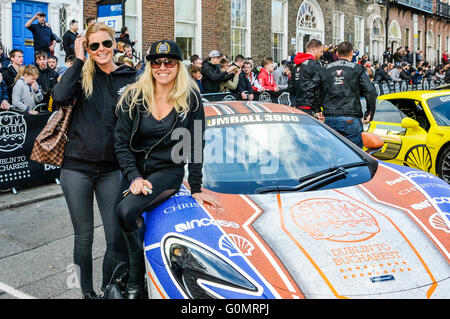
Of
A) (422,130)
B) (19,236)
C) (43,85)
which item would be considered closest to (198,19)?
(43,85)

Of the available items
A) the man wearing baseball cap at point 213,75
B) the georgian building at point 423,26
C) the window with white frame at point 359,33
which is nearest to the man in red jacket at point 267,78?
the man wearing baseball cap at point 213,75

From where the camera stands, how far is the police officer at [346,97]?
6445 mm

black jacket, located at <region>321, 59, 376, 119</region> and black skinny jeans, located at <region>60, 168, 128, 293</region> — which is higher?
black jacket, located at <region>321, 59, 376, 119</region>

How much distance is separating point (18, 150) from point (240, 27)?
13.0 metres

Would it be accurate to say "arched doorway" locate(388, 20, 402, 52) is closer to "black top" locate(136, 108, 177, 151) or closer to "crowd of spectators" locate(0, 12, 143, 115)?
"crowd of spectators" locate(0, 12, 143, 115)

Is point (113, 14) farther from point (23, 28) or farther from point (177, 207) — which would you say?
point (177, 207)

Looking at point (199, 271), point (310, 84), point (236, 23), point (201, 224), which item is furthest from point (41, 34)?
point (199, 271)

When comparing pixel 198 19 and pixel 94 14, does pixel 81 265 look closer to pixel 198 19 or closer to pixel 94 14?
pixel 94 14

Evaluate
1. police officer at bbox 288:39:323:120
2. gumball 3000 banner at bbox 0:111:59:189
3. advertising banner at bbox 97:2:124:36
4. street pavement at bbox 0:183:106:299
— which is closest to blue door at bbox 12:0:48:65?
advertising banner at bbox 97:2:124:36

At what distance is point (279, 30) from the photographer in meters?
21.2

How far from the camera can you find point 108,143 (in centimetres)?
332

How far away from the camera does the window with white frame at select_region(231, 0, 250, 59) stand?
18.6 metres

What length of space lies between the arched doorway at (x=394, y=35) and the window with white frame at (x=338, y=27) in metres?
8.30

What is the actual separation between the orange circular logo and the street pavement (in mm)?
1937
